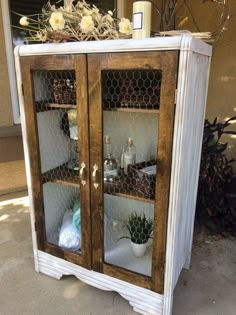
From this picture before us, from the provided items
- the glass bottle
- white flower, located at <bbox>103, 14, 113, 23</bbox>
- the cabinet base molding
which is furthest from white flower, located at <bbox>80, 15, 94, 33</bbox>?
the cabinet base molding

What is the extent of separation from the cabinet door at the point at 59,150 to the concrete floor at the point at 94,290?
0.21m

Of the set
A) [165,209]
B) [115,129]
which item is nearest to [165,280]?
[165,209]

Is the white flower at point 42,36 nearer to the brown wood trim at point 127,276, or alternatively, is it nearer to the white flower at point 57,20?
the white flower at point 57,20

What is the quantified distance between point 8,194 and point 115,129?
1926mm

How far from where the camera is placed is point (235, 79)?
245 centimetres

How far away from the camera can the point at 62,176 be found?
1.59 meters

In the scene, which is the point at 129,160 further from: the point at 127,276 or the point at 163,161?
the point at 127,276

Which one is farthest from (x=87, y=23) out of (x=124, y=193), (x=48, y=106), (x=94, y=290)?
(x=94, y=290)

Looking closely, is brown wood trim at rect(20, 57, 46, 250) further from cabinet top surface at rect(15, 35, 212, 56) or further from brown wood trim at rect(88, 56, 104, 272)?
brown wood trim at rect(88, 56, 104, 272)

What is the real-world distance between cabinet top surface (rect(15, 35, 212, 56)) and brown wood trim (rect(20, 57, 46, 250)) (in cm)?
7

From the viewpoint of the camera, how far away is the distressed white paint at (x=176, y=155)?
3.57 ft

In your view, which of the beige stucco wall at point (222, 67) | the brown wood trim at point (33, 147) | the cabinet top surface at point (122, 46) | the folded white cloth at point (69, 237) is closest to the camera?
the cabinet top surface at point (122, 46)

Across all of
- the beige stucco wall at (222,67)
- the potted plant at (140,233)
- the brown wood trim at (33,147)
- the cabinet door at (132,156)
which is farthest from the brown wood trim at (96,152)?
the beige stucco wall at (222,67)

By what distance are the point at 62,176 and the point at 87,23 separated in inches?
32.9
